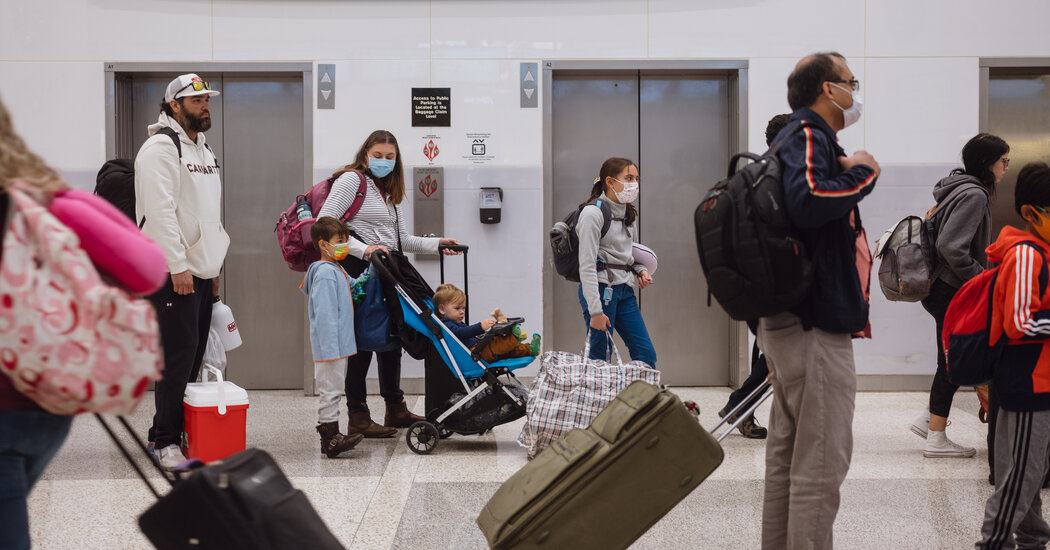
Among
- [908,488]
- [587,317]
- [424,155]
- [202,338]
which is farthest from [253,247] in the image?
[908,488]

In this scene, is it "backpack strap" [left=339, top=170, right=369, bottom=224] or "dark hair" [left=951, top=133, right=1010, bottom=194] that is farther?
"backpack strap" [left=339, top=170, right=369, bottom=224]

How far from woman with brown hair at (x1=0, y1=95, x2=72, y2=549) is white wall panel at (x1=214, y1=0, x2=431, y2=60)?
17.5 feet

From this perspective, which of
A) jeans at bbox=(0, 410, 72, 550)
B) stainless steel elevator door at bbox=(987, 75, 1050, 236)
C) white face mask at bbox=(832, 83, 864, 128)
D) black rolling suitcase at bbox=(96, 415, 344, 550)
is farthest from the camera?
stainless steel elevator door at bbox=(987, 75, 1050, 236)

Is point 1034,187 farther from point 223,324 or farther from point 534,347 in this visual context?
point 223,324

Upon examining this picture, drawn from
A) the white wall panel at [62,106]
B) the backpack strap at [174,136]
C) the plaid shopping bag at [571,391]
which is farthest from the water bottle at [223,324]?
the white wall panel at [62,106]

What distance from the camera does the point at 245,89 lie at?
7121 millimetres

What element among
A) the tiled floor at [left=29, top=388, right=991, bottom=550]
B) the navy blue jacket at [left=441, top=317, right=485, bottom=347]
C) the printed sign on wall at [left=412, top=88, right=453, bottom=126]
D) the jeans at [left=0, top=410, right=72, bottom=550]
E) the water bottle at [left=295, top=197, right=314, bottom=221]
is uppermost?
the printed sign on wall at [left=412, top=88, right=453, bottom=126]

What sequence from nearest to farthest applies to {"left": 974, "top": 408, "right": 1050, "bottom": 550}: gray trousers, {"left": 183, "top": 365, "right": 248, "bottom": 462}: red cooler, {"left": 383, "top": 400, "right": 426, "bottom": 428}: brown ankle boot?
{"left": 974, "top": 408, "right": 1050, "bottom": 550}: gray trousers, {"left": 183, "top": 365, "right": 248, "bottom": 462}: red cooler, {"left": 383, "top": 400, "right": 426, "bottom": 428}: brown ankle boot

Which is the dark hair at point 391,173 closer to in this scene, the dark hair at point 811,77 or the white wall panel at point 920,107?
the dark hair at point 811,77

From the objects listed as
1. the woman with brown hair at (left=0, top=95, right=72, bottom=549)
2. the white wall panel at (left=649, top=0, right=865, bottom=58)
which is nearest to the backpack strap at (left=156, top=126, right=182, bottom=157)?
the woman with brown hair at (left=0, top=95, right=72, bottom=549)

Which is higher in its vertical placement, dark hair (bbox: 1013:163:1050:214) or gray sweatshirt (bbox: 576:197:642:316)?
dark hair (bbox: 1013:163:1050:214)

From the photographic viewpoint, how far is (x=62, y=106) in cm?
688

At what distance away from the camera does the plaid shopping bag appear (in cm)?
436

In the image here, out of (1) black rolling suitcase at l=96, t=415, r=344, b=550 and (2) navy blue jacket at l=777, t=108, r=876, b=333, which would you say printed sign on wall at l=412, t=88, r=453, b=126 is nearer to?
(2) navy blue jacket at l=777, t=108, r=876, b=333
